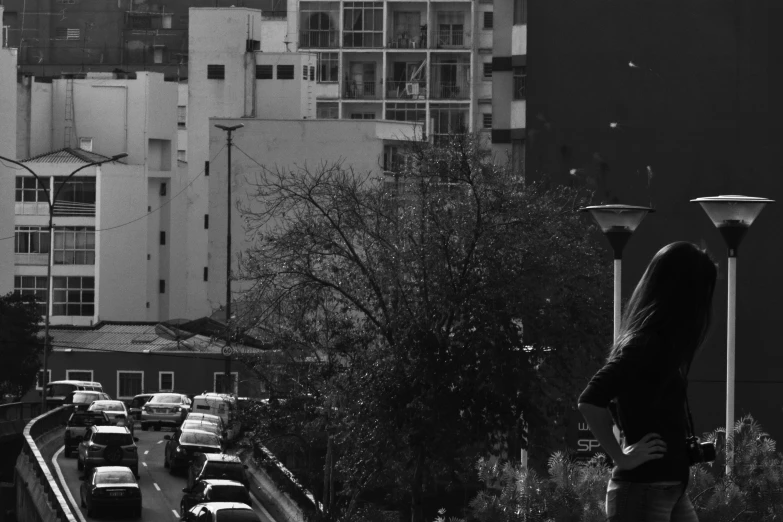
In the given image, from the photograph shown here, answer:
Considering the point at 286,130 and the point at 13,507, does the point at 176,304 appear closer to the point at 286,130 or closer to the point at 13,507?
the point at 286,130

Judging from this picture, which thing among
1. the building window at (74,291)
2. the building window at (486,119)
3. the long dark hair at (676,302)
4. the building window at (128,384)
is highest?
the building window at (486,119)

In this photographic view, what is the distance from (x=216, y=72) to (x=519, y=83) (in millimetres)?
46896

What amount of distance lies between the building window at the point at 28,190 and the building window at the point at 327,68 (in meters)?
25.3

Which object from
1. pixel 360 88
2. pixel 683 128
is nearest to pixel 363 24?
pixel 360 88

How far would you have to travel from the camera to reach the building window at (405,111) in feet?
326

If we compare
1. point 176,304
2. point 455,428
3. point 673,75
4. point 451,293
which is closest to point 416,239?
point 451,293

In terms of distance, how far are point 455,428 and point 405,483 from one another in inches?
65.9

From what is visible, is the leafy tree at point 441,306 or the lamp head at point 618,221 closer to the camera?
the lamp head at point 618,221

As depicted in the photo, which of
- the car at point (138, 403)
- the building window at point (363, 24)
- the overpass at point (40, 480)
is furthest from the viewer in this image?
the building window at point (363, 24)

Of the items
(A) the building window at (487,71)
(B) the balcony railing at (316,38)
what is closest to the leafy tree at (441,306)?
(A) the building window at (487,71)

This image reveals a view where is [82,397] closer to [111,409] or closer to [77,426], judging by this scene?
[111,409]

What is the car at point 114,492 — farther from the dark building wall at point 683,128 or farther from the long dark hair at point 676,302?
the long dark hair at point 676,302

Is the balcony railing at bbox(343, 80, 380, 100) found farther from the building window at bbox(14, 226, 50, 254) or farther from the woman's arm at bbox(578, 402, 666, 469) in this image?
the woman's arm at bbox(578, 402, 666, 469)

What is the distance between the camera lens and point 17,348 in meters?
58.6
